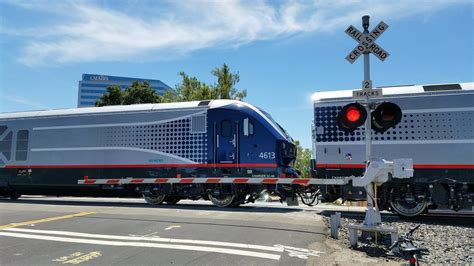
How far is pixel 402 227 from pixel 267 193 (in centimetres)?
593

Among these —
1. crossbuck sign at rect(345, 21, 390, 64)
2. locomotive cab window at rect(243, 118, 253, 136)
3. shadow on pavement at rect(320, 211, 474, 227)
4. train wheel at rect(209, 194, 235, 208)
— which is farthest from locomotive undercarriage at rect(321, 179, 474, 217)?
crossbuck sign at rect(345, 21, 390, 64)

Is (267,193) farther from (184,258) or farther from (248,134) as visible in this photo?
(184,258)

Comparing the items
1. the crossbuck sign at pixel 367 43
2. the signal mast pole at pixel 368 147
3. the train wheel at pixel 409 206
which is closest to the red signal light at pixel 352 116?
the signal mast pole at pixel 368 147

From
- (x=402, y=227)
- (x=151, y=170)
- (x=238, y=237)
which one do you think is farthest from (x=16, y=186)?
(x=402, y=227)

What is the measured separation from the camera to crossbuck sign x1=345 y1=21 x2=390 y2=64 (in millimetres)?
8148

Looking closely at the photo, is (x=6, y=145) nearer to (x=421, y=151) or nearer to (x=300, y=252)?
(x=300, y=252)

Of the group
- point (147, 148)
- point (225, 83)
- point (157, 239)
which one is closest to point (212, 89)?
point (225, 83)

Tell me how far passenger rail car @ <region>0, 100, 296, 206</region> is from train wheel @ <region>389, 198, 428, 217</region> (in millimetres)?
3847

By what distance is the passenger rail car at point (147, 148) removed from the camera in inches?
586

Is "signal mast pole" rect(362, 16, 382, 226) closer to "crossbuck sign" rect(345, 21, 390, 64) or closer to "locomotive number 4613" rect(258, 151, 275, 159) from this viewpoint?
"crossbuck sign" rect(345, 21, 390, 64)

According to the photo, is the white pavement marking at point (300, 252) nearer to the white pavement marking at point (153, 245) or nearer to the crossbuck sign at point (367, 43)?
the white pavement marking at point (153, 245)

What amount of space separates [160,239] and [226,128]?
729cm

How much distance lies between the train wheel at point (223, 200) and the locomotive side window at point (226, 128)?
225 centimetres

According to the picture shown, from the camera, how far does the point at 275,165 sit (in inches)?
571
